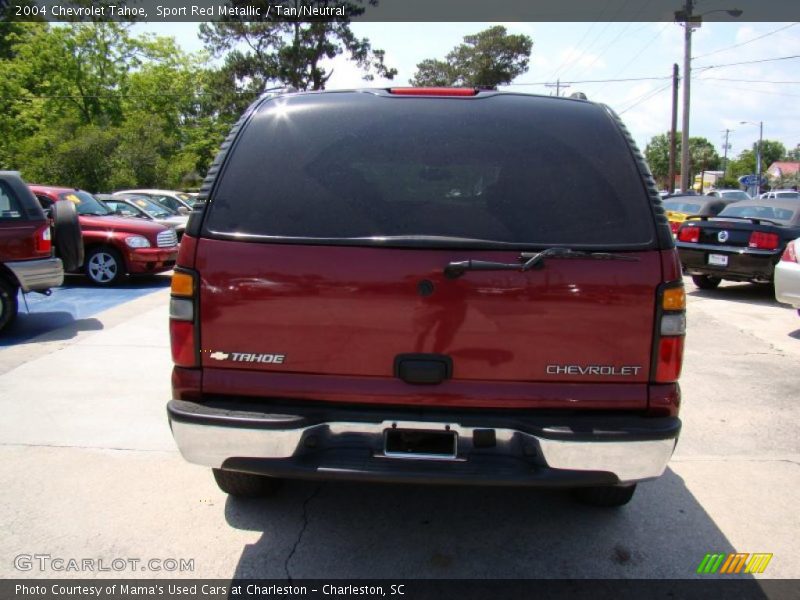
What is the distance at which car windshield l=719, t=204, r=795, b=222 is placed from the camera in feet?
32.4

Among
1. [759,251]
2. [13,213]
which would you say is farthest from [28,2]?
[759,251]

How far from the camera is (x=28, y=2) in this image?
39031 mm

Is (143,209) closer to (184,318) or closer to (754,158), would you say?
(184,318)

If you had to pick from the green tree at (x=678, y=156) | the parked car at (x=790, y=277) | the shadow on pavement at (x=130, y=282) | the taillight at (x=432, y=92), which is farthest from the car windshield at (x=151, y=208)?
the green tree at (x=678, y=156)

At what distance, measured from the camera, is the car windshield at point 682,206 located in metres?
13.6

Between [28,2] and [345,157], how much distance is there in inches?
1826

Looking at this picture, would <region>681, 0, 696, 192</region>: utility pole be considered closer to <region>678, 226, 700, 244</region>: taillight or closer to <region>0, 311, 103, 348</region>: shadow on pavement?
<region>678, 226, 700, 244</region>: taillight

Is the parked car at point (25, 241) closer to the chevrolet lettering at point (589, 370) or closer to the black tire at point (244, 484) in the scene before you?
the black tire at point (244, 484)

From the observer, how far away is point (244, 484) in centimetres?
321

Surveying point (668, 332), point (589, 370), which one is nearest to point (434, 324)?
point (589, 370)

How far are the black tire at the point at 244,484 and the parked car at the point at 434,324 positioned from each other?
69cm

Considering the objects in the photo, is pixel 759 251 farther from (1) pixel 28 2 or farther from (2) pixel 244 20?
(1) pixel 28 2

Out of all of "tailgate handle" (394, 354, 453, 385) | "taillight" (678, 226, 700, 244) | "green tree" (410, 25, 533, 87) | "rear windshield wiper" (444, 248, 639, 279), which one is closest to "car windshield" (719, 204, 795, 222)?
"taillight" (678, 226, 700, 244)

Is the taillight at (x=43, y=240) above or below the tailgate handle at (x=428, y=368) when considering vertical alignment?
above
